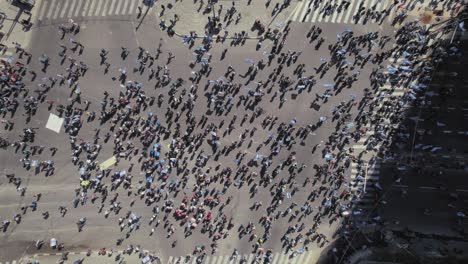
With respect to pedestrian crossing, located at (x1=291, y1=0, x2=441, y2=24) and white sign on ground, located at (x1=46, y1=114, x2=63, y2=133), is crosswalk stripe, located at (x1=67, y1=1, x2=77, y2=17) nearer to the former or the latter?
white sign on ground, located at (x1=46, y1=114, x2=63, y2=133)

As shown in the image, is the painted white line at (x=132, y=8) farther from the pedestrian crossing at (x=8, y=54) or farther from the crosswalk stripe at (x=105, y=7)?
the pedestrian crossing at (x=8, y=54)

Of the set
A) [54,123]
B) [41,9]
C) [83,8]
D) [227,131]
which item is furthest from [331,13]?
[54,123]

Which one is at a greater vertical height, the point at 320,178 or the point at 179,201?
the point at 320,178

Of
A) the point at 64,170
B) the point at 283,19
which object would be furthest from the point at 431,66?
the point at 64,170

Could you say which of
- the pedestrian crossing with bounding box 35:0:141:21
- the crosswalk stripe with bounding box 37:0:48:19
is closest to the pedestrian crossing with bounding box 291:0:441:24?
the pedestrian crossing with bounding box 35:0:141:21

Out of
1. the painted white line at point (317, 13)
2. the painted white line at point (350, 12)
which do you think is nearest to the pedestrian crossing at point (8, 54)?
the painted white line at point (317, 13)

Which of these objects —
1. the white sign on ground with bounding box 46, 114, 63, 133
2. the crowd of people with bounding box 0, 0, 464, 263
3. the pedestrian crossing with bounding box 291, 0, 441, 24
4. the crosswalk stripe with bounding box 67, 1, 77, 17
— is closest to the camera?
the crosswalk stripe with bounding box 67, 1, 77, 17

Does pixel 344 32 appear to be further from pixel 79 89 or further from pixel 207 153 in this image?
pixel 79 89
